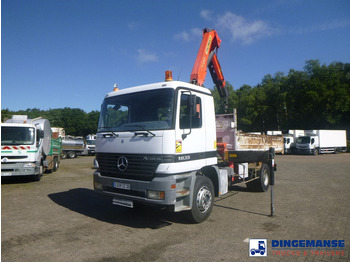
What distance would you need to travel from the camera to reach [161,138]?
16.0 ft

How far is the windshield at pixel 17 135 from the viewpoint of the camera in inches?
401

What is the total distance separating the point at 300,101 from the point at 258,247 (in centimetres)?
4542

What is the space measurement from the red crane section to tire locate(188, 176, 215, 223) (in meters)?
3.44

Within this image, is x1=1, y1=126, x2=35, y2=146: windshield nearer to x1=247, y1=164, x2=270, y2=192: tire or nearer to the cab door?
the cab door

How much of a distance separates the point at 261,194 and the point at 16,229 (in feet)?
23.2

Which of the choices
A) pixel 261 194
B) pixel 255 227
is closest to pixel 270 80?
pixel 261 194

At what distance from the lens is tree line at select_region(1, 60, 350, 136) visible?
1610 inches

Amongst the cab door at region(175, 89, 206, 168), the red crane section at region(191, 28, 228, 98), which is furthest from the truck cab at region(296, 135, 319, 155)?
the cab door at region(175, 89, 206, 168)

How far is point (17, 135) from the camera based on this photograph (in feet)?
33.9

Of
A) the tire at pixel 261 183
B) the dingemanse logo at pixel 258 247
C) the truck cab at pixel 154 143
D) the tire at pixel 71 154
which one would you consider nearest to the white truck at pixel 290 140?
the tire at pixel 71 154

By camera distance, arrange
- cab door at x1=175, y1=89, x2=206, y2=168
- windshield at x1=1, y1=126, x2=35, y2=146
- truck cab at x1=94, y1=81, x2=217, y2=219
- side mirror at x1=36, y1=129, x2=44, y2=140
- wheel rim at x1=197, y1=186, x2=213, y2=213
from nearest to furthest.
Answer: truck cab at x1=94, y1=81, x2=217, y2=219
cab door at x1=175, y1=89, x2=206, y2=168
wheel rim at x1=197, y1=186, x2=213, y2=213
windshield at x1=1, y1=126, x2=35, y2=146
side mirror at x1=36, y1=129, x2=44, y2=140

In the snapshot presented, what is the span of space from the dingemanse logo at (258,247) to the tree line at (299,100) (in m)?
35.5

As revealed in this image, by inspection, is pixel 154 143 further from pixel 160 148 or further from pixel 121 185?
pixel 121 185

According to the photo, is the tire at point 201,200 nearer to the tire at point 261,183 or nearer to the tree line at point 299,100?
the tire at point 261,183
